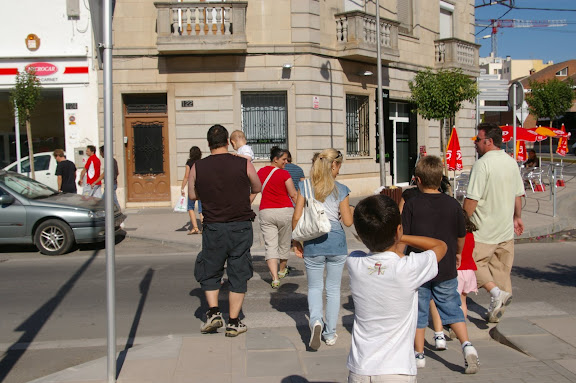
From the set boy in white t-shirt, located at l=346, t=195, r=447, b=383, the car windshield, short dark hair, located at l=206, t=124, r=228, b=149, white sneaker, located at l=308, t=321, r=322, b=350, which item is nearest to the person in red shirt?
the car windshield

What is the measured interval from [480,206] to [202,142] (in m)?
11.8

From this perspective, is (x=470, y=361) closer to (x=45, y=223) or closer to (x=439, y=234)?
(x=439, y=234)

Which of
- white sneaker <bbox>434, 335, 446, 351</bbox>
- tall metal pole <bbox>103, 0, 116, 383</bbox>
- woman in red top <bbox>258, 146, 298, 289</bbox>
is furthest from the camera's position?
woman in red top <bbox>258, 146, 298, 289</bbox>

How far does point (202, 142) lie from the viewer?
16.5 metres

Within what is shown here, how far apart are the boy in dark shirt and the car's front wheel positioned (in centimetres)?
765

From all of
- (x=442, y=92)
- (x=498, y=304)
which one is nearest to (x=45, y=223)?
(x=498, y=304)

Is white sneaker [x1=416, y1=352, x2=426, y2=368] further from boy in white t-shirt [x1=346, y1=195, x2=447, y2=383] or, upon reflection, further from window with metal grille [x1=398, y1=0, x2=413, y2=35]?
window with metal grille [x1=398, y1=0, x2=413, y2=35]

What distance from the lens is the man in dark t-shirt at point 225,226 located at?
5.28 meters

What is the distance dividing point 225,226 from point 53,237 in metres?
6.34

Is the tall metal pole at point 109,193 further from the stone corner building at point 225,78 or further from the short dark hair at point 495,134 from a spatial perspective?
the stone corner building at point 225,78

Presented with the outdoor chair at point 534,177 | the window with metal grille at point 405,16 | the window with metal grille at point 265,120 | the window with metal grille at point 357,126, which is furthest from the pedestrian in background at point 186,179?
the outdoor chair at point 534,177

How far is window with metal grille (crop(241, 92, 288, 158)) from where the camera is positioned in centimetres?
1684

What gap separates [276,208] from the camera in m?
7.39

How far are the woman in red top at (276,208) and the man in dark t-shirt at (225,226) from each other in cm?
184
